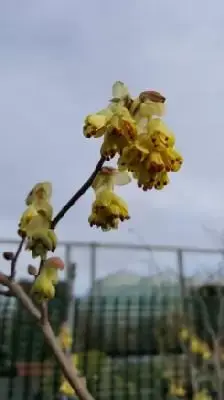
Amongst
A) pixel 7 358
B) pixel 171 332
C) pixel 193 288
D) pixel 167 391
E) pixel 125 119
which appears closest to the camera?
Answer: pixel 125 119

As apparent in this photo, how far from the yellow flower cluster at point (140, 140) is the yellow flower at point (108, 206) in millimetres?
65

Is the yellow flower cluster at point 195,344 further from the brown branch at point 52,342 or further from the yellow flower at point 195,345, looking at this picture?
the brown branch at point 52,342

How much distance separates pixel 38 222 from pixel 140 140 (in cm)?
15

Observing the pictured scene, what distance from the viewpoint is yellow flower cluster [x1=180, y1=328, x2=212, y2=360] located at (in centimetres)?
410

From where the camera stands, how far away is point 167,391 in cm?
377

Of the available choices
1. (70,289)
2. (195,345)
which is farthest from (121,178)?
(195,345)

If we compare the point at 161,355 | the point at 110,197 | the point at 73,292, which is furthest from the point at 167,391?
the point at 110,197

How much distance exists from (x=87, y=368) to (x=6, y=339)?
449 mm

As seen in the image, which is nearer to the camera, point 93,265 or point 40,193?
point 40,193

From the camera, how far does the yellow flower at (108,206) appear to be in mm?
694

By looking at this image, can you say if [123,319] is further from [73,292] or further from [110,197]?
[110,197]

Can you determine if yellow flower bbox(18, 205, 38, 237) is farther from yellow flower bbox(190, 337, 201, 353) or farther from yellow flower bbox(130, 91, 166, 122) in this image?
yellow flower bbox(190, 337, 201, 353)

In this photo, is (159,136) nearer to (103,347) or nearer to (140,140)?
(140,140)

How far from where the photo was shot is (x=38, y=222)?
2.34 ft
